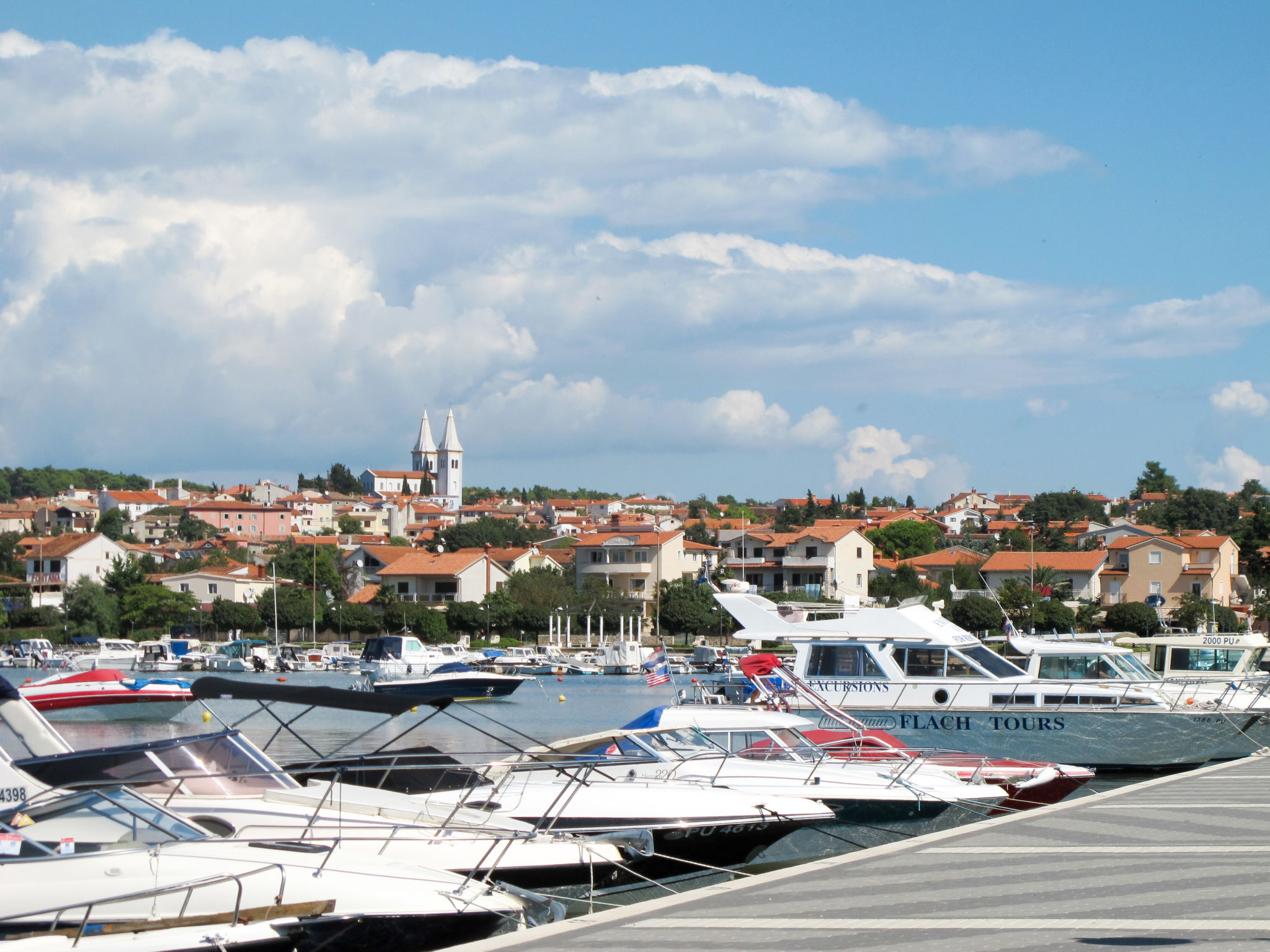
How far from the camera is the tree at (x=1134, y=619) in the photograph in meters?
73.2

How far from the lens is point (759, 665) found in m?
24.7

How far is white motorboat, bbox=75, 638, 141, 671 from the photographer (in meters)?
72.0

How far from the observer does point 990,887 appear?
1032 centimetres

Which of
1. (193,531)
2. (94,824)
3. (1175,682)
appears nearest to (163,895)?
(94,824)

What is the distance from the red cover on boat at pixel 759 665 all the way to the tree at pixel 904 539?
9859cm

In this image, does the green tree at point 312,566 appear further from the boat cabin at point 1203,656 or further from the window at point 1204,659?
the window at point 1204,659

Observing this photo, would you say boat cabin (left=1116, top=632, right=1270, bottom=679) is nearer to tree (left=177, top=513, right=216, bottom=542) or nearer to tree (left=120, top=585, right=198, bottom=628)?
tree (left=120, top=585, right=198, bottom=628)

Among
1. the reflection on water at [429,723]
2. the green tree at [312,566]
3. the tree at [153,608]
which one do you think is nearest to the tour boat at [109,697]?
the reflection on water at [429,723]

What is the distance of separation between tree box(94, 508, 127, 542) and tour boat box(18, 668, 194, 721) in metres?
122

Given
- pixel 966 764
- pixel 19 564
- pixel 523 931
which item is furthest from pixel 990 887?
pixel 19 564

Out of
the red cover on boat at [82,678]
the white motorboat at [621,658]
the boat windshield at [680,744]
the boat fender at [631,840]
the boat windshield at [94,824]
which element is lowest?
the white motorboat at [621,658]

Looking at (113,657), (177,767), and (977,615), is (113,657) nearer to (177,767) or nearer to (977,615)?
(977,615)

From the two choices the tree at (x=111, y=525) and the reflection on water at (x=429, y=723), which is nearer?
the reflection on water at (x=429, y=723)

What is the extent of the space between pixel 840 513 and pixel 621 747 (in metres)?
143
